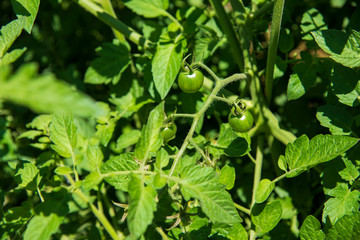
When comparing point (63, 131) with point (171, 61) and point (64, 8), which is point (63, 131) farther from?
point (64, 8)

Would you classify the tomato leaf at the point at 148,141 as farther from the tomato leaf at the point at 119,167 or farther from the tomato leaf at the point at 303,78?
the tomato leaf at the point at 303,78

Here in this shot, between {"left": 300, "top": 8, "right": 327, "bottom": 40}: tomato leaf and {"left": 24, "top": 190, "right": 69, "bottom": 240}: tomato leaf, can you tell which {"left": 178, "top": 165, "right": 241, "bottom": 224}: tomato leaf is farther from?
{"left": 300, "top": 8, "right": 327, "bottom": 40}: tomato leaf

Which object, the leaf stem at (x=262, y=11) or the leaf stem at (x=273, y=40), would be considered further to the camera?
the leaf stem at (x=262, y=11)

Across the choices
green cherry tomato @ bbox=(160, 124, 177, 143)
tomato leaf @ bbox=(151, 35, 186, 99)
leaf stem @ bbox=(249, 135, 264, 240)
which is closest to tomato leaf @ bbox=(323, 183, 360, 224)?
leaf stem @ bbox=(249, 135, 264, 240)

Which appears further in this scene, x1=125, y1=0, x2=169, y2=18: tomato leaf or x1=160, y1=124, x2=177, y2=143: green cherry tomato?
x1=125, y1=0, x2=169, y2=18: tomato leaf

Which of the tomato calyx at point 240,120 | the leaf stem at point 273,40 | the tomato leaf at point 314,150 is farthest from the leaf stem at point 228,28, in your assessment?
the tomato leaf at point 314,150

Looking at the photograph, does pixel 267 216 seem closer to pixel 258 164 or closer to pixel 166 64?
pixel 258 164

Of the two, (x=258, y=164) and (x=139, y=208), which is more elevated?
(x=139, y=208)

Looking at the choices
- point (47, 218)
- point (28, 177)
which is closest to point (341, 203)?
point (47, 218)
